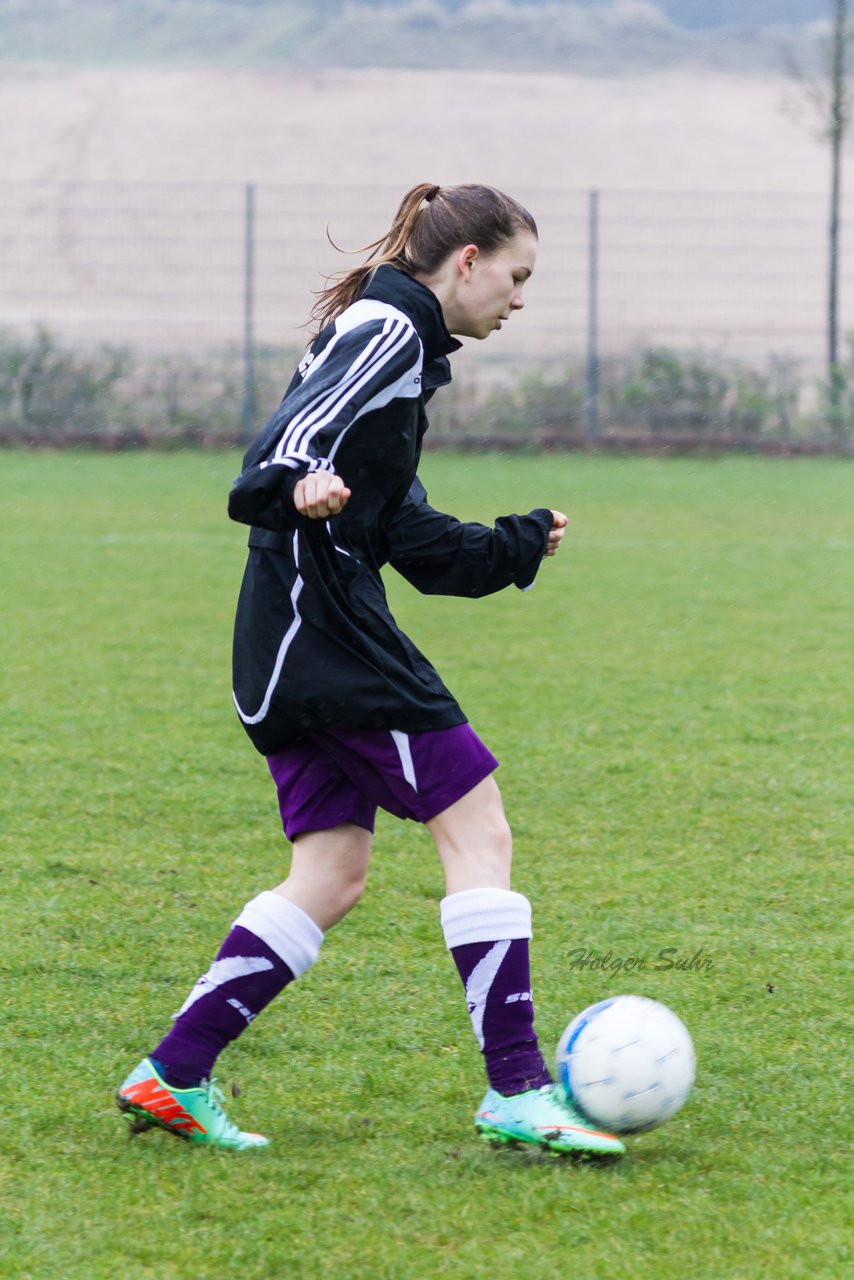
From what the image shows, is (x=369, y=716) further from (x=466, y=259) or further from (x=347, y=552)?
(x=466, y=259)

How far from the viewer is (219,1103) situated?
2746mm

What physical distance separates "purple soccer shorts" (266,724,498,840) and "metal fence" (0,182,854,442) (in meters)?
12.8

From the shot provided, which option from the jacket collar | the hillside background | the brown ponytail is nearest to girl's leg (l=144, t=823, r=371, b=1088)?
the jacket collar

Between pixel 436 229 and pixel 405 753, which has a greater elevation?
pixel 436 229

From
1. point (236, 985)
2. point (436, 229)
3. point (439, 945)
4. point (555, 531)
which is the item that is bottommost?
point (439, 945)

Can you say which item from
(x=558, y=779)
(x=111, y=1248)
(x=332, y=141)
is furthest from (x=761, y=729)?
(x=332, y=141)

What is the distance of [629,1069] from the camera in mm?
2672

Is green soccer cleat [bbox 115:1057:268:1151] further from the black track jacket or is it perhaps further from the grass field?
the black track jacket

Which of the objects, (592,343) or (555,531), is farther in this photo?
(592,343)

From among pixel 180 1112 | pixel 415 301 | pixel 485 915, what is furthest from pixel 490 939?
pixel 415 301

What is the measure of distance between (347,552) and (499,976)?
69cm

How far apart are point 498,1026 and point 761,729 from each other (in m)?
3.32

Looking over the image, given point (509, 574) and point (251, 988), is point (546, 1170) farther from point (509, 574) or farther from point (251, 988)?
point (509, 574)

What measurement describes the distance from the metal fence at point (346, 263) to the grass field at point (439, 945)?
8766 mm
